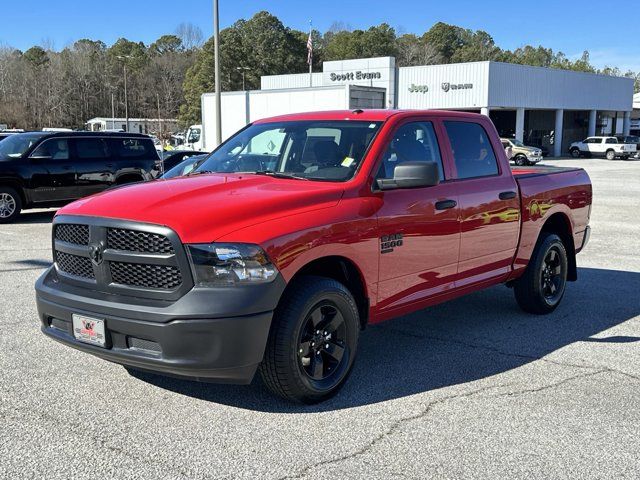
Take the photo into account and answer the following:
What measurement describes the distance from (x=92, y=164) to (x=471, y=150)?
10208 mm

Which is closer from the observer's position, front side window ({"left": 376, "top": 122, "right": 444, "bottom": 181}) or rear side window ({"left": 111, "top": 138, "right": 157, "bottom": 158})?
front side window ({"left": 376, "top": 122, "right": 444, "bottom": 181})

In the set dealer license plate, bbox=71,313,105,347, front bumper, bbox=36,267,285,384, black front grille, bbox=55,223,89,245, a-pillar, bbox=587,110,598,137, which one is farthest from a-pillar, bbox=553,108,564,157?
dealer license plate, bbox=71,313,105,347

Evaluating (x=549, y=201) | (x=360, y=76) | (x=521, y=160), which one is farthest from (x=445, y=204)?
(x=360, y=76)

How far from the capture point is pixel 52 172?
Answer: 1338 cm

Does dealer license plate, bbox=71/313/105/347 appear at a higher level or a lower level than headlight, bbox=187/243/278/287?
lower

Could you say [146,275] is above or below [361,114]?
below

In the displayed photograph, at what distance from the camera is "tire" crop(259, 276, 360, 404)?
3.94 metres

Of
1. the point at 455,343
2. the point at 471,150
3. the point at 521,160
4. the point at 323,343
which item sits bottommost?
the point at 521,160

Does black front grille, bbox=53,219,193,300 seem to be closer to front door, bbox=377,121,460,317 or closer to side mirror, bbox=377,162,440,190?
front door, bbox=377,121,460,317

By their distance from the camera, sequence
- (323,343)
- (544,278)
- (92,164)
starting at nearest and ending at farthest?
1. (323,343)
2. (544,278)
3. (92,164)

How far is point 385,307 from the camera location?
15.6ft

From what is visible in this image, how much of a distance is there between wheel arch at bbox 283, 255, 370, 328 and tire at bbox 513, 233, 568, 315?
2.47m

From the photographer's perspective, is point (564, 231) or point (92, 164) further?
point (92, 164)

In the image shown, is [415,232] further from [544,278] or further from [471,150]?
[544,278]
